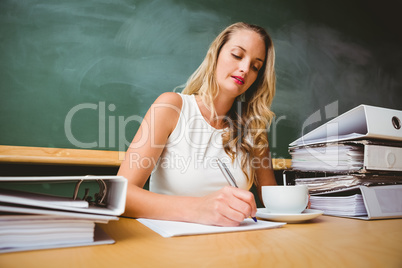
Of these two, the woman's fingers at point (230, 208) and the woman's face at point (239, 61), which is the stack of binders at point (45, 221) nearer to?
the woman's fingers at point (230, 208)

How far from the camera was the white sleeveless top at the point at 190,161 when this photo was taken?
3.54 ft

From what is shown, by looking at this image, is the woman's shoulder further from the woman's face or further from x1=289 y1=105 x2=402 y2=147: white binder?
x1=289 y1=105 x2=402 y2=147: white binder

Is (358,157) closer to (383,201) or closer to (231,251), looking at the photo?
(383,201)

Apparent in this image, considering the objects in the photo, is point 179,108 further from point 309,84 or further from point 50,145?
point 309,84

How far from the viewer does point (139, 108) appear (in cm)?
152

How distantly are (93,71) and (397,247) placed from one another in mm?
1409

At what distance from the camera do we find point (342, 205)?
0.78 metres

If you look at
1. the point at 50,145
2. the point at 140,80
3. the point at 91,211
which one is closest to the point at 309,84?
the point at 140,80

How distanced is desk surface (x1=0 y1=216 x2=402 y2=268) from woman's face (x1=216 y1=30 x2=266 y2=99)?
0.78 metres

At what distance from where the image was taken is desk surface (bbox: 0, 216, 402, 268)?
0.32 meters

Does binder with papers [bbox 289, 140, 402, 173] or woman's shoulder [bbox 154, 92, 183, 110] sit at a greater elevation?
woman's shoulder [bbox 154, 92, 183, 110]

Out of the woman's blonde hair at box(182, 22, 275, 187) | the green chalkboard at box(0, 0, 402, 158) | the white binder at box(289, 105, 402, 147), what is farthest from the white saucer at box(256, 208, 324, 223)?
the green chalkboard at box(0, 0, 402, 158)

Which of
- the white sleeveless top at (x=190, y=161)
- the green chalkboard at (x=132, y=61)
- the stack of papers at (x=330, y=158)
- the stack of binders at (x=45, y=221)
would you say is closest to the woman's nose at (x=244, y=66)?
the white sleeveless top at (x=190, y=161)

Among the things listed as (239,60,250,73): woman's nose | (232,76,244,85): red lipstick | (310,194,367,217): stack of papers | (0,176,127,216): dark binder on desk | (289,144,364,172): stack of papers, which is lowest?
(310,194,367,217): stack of papers
